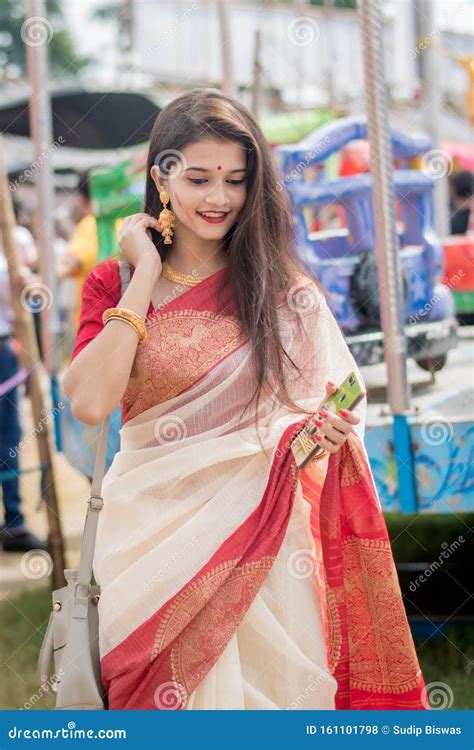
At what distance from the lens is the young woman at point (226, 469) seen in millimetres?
2068

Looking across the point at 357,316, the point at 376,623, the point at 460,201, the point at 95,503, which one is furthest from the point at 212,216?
the point at 460,201

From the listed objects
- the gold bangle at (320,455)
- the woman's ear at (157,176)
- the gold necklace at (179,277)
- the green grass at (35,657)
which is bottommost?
the green grass at (35,657)

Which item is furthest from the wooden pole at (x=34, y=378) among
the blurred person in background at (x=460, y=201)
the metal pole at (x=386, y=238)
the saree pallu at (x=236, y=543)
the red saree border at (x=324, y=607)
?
the blurred person in background at (x=460, y=201)

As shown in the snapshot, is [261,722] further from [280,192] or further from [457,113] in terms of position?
[457,113]

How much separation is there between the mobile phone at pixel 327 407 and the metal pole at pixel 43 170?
8.84ft

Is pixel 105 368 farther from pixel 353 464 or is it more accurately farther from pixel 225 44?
pixel 225 44

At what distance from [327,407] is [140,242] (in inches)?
20.3

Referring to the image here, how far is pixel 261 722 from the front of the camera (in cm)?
204

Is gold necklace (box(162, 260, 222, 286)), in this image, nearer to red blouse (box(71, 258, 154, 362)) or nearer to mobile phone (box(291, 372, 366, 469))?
red blouse (box(71, 258, 154, 362))

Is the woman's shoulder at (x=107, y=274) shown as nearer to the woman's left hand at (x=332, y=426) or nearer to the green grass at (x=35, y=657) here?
the woman's left hand at (x=332, y=426)

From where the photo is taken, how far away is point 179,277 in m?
2.25

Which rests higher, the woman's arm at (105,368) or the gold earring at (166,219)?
the gold earring at (166,219)

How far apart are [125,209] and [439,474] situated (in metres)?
2.16

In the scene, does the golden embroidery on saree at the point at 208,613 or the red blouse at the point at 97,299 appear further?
the red blouse at the point at 97,299
